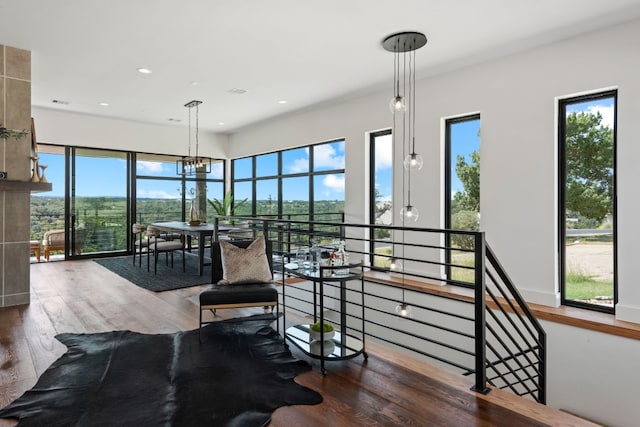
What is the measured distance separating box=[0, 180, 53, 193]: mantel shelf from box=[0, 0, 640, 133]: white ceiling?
1610 mm

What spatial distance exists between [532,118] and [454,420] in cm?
382

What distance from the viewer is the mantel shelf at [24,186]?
13.9ft

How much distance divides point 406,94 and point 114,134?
6.44 m

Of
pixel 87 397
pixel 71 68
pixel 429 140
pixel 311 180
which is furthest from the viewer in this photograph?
pixel 311 180

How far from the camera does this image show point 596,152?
168 inches

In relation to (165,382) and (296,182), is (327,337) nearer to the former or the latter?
(165,382)

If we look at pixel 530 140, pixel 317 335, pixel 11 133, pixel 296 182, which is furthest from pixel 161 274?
pixel 530 140

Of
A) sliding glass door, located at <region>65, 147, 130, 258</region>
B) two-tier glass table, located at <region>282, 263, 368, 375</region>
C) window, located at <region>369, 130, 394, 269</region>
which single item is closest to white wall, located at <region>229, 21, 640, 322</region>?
window, located at <region>369, 130, 394, 269</region>

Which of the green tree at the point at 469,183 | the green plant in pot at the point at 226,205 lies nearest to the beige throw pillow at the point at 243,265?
the green tree at the point at 469,183

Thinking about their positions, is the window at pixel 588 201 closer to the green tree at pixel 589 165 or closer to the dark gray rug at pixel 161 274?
the green tree at pixel 589 165

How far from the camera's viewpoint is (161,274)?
6.45 meters

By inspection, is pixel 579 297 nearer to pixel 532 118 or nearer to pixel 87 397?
pixel 532 118

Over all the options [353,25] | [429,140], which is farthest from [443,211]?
[353,25]

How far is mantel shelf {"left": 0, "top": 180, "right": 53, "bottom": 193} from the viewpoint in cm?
425
